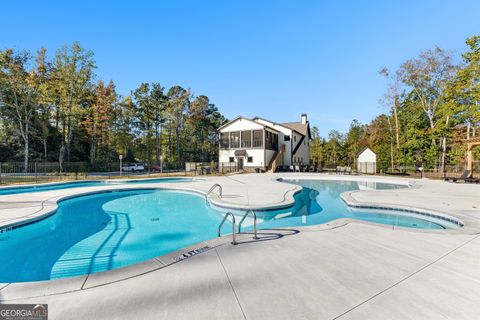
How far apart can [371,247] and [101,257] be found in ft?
20.4

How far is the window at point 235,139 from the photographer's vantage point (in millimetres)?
30250

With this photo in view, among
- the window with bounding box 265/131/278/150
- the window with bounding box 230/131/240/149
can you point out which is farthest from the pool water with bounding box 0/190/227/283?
the window with bounding box 230/131/240/149

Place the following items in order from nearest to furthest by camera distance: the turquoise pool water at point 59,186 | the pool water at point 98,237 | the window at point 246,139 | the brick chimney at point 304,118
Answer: the pool water at point 98,237, the turquoise pool water at point 59,186, the window at point 246,139, the brick chimney at point 304,118

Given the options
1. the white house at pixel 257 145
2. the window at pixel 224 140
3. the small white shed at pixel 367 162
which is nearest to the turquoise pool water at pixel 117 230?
the white house at pixel 257 145

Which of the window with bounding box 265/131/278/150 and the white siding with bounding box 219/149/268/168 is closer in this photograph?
the white siding with bounding box 219/149/268/168

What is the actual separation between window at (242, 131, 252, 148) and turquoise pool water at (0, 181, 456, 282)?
1846cm

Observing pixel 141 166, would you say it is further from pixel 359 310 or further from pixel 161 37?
pixel 359 310

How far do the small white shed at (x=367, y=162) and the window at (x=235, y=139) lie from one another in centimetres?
1717

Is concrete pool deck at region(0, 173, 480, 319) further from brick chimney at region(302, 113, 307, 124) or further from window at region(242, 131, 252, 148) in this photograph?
brick chimney at region(302, 113, 307, 124)

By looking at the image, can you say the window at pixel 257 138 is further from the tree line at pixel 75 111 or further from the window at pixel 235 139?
the tree line at pixel 75 111

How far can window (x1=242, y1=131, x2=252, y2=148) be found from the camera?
96.2 feet

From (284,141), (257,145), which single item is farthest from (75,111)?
(284,141)

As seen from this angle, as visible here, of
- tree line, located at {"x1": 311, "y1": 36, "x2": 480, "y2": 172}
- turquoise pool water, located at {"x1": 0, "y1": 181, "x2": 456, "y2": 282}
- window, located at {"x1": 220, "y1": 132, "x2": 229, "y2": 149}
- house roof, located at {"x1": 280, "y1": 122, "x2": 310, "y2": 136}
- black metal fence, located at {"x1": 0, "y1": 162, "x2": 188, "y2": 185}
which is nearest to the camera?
turquoise pool water, located at {"x1": 0, "y1": 181, "x2": 456, "y2": 282}

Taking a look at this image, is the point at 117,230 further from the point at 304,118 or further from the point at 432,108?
the point at 432,108
